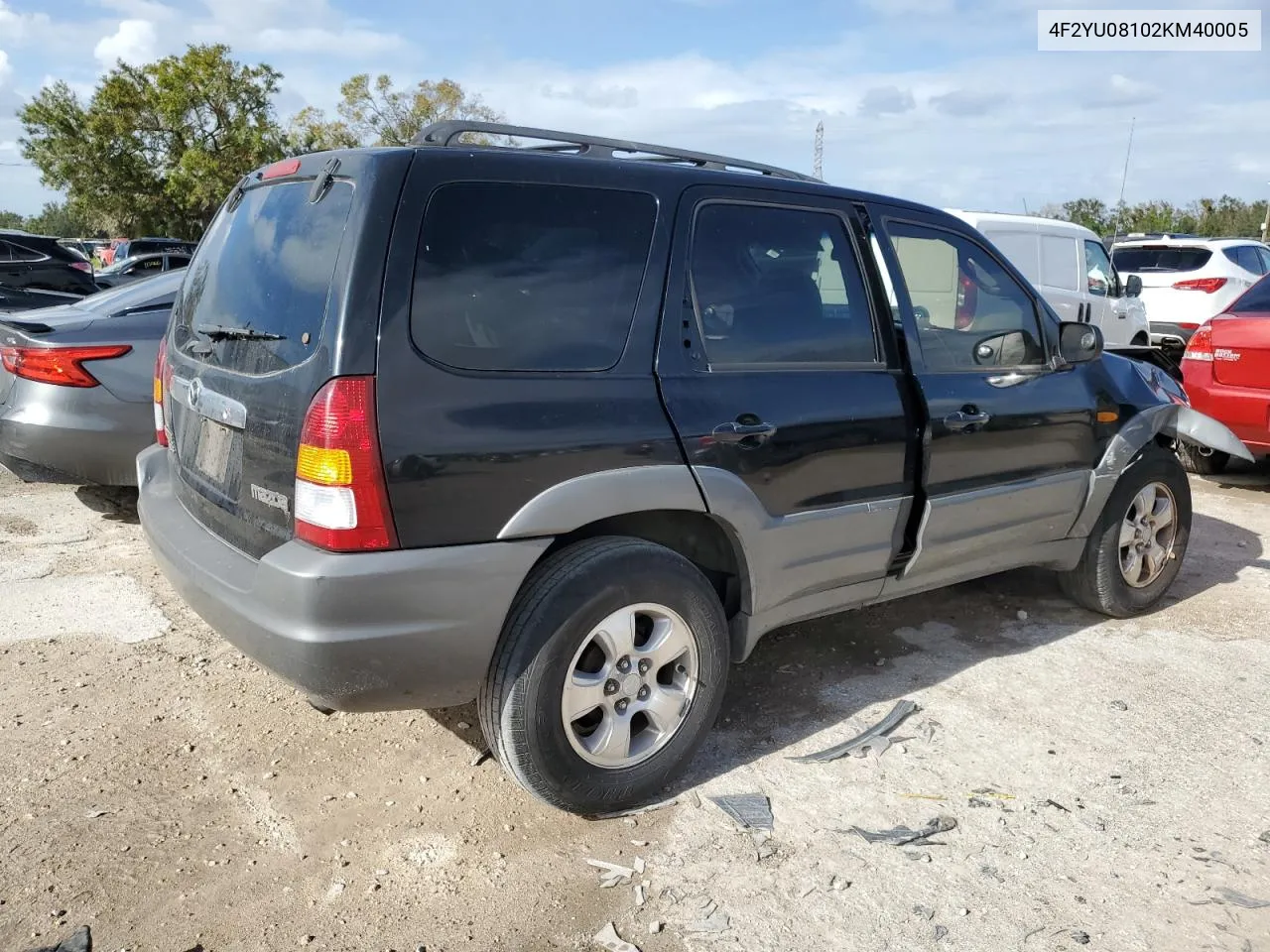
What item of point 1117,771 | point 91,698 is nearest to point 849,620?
point 1117,771

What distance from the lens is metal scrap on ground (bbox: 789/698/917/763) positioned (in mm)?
3354

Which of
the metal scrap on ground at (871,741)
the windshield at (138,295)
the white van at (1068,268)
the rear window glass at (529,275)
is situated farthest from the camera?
the white van at (1068,268)

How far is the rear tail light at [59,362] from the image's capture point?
5.12 m

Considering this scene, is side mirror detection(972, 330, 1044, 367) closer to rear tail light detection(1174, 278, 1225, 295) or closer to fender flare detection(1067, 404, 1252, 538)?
fender flare detection(1067, 404, 1252, 538)

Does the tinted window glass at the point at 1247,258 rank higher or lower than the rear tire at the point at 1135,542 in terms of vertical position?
higher

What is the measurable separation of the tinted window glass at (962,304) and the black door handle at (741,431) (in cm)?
92

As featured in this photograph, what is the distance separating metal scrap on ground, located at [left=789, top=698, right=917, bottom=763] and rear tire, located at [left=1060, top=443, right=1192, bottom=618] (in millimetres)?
1388

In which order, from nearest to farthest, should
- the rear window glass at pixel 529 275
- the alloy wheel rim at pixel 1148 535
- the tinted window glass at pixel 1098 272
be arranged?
the rear window glass at pixel 529 275 → the alloy wheel rim at pixel 1148 535 → the tinted window glass at pixel 1098 272

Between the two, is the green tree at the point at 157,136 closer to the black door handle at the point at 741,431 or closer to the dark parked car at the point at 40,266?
the dark parked car at the point at 40,266

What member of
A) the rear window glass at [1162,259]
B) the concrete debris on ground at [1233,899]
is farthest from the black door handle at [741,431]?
the rear window glass at [1162,259]

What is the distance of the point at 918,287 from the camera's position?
3.84 m

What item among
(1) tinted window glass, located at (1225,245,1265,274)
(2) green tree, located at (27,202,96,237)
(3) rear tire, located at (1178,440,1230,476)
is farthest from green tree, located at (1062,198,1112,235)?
(2) green tree, located at (27,202,96,237)

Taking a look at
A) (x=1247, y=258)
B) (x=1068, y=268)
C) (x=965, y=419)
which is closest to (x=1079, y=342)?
(x=965, y=419)

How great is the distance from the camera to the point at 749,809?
3037 millimetres
